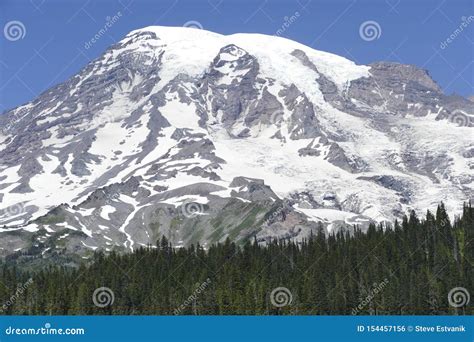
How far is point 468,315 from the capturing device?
192375 mm
